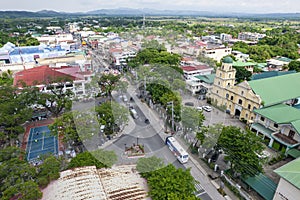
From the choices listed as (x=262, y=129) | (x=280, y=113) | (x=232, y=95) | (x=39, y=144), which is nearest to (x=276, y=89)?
(x=232, y=95)

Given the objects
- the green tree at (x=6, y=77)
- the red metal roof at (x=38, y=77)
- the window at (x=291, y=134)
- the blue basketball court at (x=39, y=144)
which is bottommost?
the blue basketball court at (x=39, y=144)

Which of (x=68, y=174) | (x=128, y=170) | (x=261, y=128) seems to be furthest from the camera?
(x=261, y=128)

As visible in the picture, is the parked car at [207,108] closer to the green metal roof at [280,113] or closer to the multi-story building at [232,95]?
the multi-story building at [232,95]

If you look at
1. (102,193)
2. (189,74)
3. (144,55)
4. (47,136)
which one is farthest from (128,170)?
(144,55)

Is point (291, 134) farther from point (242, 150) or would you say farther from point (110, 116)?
point (110, 116)

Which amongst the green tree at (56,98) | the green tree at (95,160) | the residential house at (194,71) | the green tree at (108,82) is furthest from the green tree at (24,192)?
the residential house at (194,71)

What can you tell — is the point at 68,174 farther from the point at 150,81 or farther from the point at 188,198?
the point at 150,81

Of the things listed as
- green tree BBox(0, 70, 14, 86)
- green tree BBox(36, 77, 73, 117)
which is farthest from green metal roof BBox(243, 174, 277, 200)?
green tree BBox(0, 70, 14, 86)
